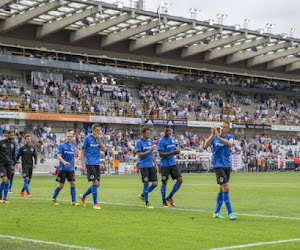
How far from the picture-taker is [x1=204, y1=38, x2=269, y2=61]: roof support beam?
5825 centimetres

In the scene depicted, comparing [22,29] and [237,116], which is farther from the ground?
[22,29]

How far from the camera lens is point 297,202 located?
16094mm

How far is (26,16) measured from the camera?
Result: 4519cm

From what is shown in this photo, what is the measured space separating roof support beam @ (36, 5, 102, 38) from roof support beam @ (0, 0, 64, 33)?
3362 millimetres

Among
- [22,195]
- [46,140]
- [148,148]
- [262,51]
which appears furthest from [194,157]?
[148,148]

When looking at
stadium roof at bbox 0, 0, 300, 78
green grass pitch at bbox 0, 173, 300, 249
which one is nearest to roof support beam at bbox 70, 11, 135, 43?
stadium roof at bbox 0, 0, 300, 78

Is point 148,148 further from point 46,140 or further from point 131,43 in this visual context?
point 131,43

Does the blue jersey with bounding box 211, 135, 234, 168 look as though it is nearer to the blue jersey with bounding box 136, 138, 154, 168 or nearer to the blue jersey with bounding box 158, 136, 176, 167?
the blue jersey with bounding box 136, 138, 154, 168

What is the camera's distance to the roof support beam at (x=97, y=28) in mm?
48062

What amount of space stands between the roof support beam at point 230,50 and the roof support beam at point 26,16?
23504 mm

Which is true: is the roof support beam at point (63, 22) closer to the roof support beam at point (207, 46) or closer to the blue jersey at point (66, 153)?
the roof support beam at point (207, 46)

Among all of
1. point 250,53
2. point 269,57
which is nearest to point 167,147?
point 250,53

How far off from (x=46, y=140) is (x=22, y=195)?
29.1 m

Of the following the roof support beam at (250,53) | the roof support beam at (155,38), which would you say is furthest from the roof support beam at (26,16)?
the roof support beam at (250,53)
